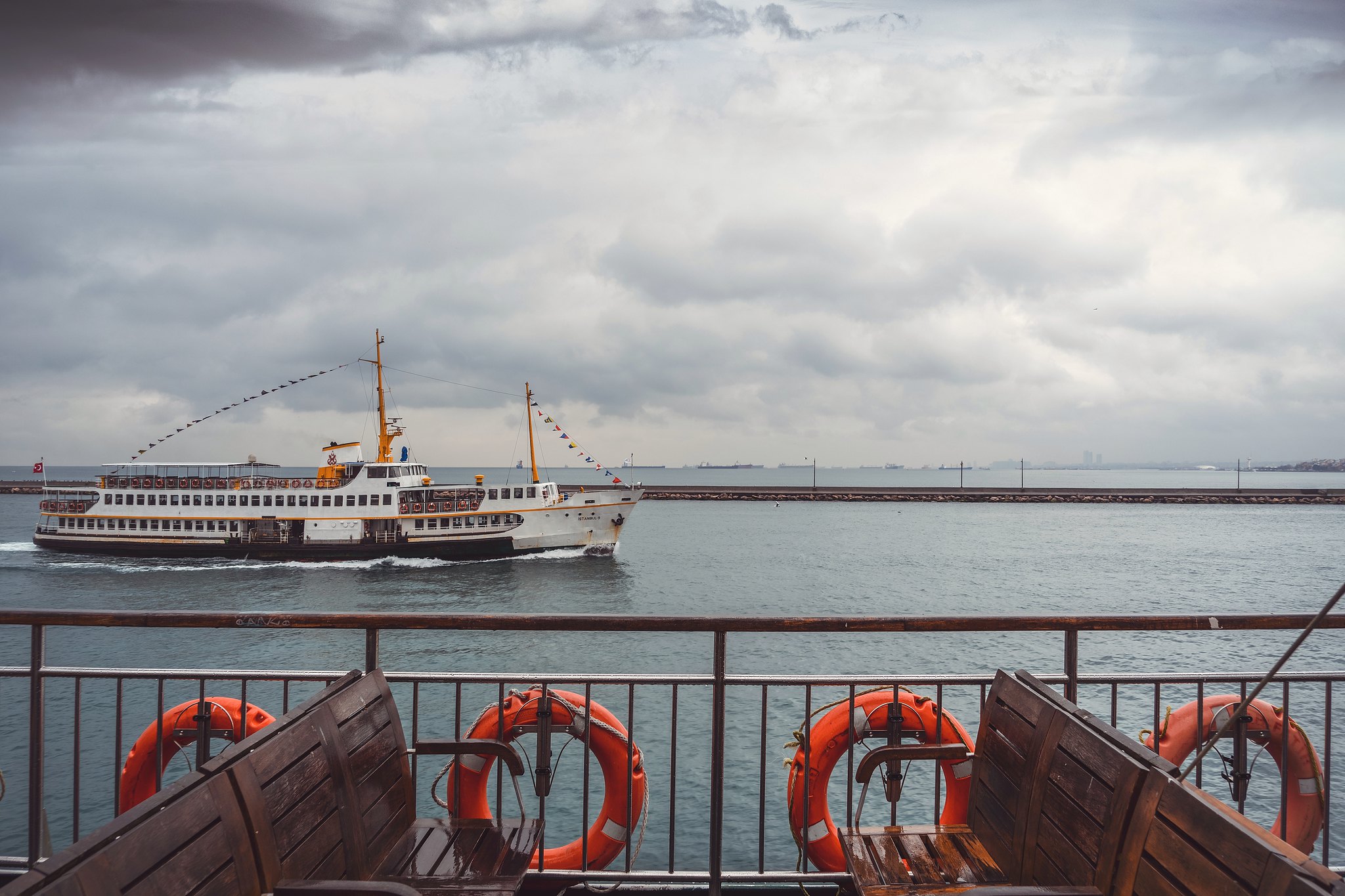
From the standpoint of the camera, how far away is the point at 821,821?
11.9 ft

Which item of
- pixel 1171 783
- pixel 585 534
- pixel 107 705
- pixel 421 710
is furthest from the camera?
pixel 585 534

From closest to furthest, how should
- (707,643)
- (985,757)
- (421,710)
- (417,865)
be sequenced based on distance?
(417,865) < (985,757) < (421,710) < (707,643)

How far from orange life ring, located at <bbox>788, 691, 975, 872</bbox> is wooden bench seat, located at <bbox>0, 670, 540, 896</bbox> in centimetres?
150

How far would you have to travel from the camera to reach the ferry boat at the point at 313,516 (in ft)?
120

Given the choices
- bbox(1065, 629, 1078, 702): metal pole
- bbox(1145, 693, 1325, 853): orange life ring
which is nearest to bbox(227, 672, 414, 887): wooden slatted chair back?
bbox(1065, 629, 1078, 702): metal pole

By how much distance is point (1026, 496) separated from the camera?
89000mm

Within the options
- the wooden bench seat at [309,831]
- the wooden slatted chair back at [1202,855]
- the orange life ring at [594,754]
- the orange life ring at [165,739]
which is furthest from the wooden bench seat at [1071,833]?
the orange life ring at [165,739]

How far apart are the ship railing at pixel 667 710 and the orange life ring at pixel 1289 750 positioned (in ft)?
0.82

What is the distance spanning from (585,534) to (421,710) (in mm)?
25747

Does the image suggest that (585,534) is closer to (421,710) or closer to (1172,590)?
(421,710)

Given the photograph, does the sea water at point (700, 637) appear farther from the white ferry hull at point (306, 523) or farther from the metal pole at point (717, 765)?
the white ferry hull at point (306, 523)

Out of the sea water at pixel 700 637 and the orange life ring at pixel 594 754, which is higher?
the orange life ring at pixel 594 754

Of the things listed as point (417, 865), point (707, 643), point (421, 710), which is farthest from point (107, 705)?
point (417, 865)

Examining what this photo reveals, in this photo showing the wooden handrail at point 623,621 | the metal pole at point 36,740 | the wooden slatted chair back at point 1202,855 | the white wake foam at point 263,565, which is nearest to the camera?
the wooden slatted chair back at point 1202,855
